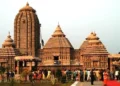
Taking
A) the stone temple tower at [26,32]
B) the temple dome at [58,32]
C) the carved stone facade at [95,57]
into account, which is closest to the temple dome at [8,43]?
the stone temple tower at [26,32]

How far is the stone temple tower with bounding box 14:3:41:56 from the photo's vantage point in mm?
80375

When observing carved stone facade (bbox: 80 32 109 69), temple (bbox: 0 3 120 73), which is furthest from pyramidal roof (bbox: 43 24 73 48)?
carved stone facade (bbox: 80 32 109 69)

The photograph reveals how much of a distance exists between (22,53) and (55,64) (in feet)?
39.9

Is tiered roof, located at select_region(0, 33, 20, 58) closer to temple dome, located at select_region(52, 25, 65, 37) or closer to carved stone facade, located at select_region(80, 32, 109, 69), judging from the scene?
temple dome, located at select_region(52, 25, 65, 37)

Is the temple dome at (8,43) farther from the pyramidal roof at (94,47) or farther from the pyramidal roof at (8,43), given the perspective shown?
the pyramidal roof at (94,47)

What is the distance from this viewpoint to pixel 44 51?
7788cm

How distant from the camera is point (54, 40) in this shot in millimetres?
78312

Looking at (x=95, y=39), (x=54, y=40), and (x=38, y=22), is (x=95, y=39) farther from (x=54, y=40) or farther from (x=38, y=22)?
(x=38, y=22)

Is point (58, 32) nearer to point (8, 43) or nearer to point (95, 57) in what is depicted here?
point (8, 43)

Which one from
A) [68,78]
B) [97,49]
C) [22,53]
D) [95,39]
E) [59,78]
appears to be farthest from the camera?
[22,53]

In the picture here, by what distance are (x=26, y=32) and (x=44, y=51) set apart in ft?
19.8

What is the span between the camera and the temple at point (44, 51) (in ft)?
220

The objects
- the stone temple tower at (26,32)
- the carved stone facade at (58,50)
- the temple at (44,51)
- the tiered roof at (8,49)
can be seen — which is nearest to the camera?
the temple at (44,51)

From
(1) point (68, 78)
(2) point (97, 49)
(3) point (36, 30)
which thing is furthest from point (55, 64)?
(1) point (68, 78)
